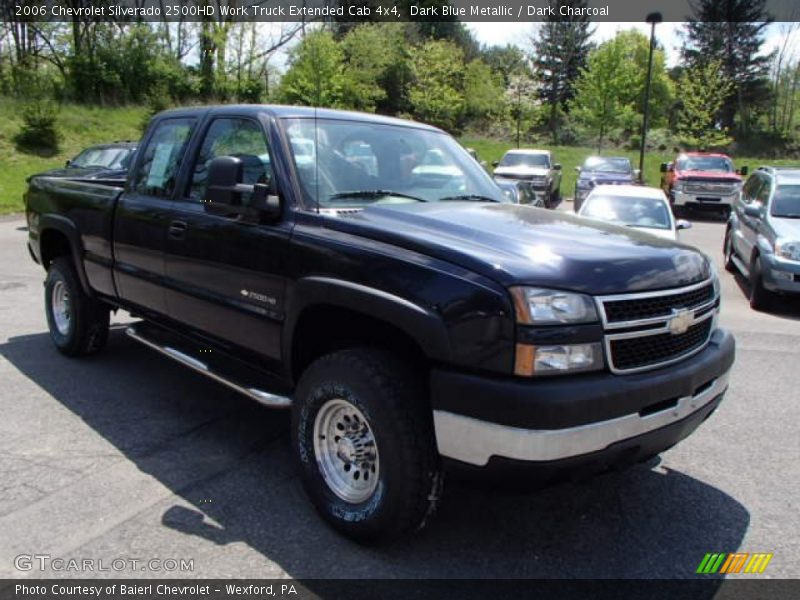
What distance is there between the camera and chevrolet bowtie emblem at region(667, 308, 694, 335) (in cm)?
299

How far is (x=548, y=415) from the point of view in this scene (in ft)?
8.41

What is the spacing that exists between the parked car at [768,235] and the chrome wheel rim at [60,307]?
810 cm

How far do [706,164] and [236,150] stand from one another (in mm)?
21761

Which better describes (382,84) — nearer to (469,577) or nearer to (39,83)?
(39,83)

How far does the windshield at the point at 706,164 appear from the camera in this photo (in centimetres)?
2225

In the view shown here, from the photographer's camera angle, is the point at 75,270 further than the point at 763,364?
No

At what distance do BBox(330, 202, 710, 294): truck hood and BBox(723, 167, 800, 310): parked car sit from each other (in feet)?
19.6

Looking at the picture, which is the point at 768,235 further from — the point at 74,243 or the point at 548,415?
the point at 74,243

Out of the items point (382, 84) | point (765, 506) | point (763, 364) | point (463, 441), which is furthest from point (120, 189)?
point (382, 84)

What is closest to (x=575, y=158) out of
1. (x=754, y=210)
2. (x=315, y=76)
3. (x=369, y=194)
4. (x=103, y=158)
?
(x=315, y=76)

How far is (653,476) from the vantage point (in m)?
3.97

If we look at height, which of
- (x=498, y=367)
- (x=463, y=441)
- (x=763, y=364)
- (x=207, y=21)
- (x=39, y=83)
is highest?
(x=207, y=21)

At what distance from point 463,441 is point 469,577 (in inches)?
27.0

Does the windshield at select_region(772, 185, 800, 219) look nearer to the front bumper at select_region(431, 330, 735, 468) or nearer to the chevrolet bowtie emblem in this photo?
the chevrolet bowtie emblem
